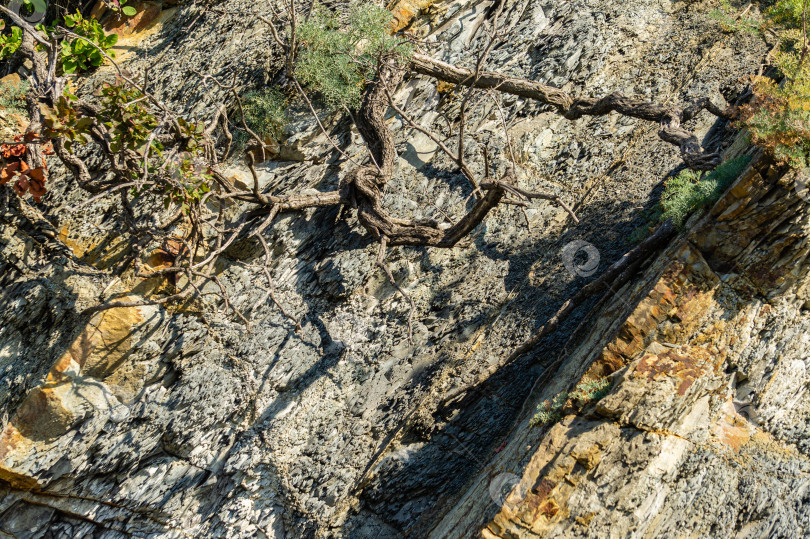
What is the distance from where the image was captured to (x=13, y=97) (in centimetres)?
593

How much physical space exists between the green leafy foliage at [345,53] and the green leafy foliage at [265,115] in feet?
1.33

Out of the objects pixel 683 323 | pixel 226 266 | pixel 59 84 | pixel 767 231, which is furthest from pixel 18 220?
pixel 767 231

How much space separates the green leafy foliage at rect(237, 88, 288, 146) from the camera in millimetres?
5953

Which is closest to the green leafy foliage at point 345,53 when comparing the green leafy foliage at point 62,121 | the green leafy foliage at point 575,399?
the green leafy foliage at point 62,121

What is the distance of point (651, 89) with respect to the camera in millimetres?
5871

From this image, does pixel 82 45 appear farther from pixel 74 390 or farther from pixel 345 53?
pixel 74 390

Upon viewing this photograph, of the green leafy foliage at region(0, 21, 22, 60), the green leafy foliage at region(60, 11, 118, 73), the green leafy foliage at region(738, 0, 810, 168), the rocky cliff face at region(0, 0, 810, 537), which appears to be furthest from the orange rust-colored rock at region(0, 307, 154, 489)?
the green leafy foliage at region(738, 0, 810, 168)

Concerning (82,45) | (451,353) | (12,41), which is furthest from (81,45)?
(451,353)

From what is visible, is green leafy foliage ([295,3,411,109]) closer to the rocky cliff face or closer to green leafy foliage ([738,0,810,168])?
the rocky cliff face

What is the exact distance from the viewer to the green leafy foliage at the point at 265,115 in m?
5.95

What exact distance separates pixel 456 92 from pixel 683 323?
3899 mm

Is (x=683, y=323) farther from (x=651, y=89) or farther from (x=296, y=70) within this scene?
(x=296, y=70)

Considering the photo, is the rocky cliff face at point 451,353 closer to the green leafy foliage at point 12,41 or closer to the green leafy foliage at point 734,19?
the green leafy foliage at point 734,19

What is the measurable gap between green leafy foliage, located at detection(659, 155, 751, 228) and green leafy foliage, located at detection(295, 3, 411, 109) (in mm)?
3260
